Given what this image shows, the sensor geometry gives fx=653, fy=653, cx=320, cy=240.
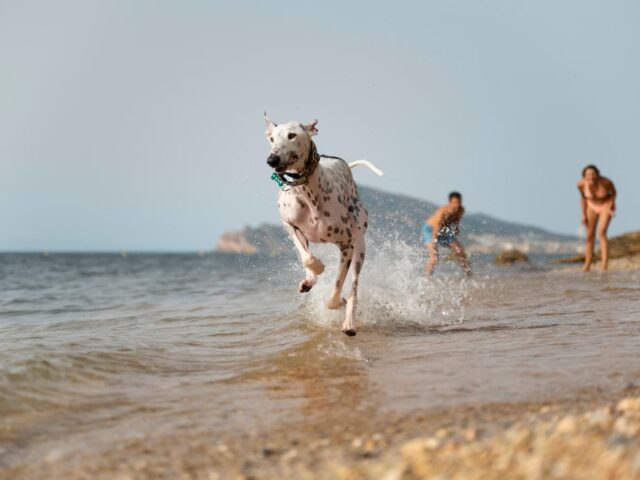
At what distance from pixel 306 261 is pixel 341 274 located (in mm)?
581

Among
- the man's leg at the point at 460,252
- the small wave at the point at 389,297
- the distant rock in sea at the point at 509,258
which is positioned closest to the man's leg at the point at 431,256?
the man's leg at the point at 460,252

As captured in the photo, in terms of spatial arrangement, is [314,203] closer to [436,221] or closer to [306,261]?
[306,261]

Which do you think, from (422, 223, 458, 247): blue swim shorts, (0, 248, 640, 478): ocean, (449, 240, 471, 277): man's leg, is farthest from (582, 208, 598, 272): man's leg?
(0, 248, 640, 478): ocean

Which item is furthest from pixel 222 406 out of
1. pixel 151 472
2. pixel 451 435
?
pixel 451 435

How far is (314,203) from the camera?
19.8 feet

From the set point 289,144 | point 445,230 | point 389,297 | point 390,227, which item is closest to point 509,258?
point 445,230

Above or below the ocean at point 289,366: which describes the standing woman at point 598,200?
above

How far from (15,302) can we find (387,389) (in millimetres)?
12530

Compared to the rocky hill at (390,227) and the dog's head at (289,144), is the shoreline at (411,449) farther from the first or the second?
the rocky hill at (390,227)

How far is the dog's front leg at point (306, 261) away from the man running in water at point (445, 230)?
866 centimetres

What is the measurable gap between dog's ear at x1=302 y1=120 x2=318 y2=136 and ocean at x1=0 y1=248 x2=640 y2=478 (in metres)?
1.90

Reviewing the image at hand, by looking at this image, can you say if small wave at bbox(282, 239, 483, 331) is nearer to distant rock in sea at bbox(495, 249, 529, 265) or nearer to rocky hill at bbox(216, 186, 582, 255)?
rocky hill at bbox(216, 186, 582, 255)

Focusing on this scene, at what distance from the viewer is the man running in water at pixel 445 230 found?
48.9 feet

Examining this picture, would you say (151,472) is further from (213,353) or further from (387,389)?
(213,353)
